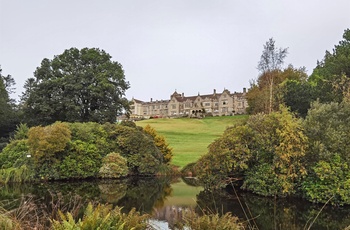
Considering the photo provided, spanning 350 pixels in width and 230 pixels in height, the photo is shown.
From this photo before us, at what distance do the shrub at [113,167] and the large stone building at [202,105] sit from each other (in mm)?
57295

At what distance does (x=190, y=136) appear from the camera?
49.8m

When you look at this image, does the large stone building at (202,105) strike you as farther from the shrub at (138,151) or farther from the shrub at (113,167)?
the shrub at (113,167)

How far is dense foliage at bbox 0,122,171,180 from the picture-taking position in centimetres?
2523

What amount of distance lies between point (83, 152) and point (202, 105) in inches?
2661

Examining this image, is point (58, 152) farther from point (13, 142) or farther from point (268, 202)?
point (268, 202)

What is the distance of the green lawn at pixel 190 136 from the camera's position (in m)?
34.9

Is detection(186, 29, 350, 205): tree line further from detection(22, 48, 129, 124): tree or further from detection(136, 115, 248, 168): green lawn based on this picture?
detection(22, 48, 129, 124): tree

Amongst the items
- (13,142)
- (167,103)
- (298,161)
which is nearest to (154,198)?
(298,161)

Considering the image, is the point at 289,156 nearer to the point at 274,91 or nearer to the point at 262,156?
the point at 262,156

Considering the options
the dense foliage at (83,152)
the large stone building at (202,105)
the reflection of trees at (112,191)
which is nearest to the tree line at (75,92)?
the dense foliage at (83,152)

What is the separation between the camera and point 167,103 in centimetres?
9906

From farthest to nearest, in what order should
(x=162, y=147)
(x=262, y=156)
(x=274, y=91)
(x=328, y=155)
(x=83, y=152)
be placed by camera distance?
(x=274, y=91) → (x=162, y=147) → (x=83, y=152) → (x=262, y=156) → (x=328, y=155)

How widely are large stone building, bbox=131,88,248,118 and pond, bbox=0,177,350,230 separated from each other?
6365 cm

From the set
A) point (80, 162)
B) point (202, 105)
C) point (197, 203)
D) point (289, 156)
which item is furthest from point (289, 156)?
point (202, 105)
